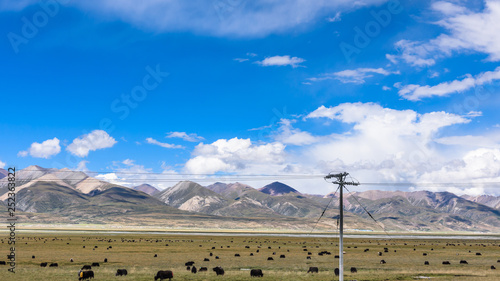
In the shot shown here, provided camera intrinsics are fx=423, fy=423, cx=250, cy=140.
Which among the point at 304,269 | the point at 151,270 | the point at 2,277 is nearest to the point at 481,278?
the point at 304,269

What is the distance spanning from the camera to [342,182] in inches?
1375

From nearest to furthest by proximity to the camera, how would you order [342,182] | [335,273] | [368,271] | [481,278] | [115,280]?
[342,182] → [115,280] → [481,278] → [335,273] → [368,271]

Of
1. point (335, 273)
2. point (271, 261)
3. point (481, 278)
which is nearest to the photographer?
point (481, 278)

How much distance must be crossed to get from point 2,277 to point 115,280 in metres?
11.7

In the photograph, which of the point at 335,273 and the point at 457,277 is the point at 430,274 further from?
the point at 335,273

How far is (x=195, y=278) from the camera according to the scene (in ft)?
143

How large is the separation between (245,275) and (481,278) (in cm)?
2509

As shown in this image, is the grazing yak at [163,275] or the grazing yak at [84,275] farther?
the grazing yak at [163,275]

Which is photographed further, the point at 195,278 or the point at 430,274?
the point at 430,274

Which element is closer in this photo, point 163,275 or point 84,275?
point 163,275

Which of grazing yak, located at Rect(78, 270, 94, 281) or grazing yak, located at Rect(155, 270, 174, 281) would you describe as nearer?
grazing yak, located at Rect(78, 270, 94, 281)

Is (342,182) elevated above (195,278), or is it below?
above

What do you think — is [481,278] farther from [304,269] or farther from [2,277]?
[2,277]

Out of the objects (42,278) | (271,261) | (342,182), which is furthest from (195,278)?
(271,261)
